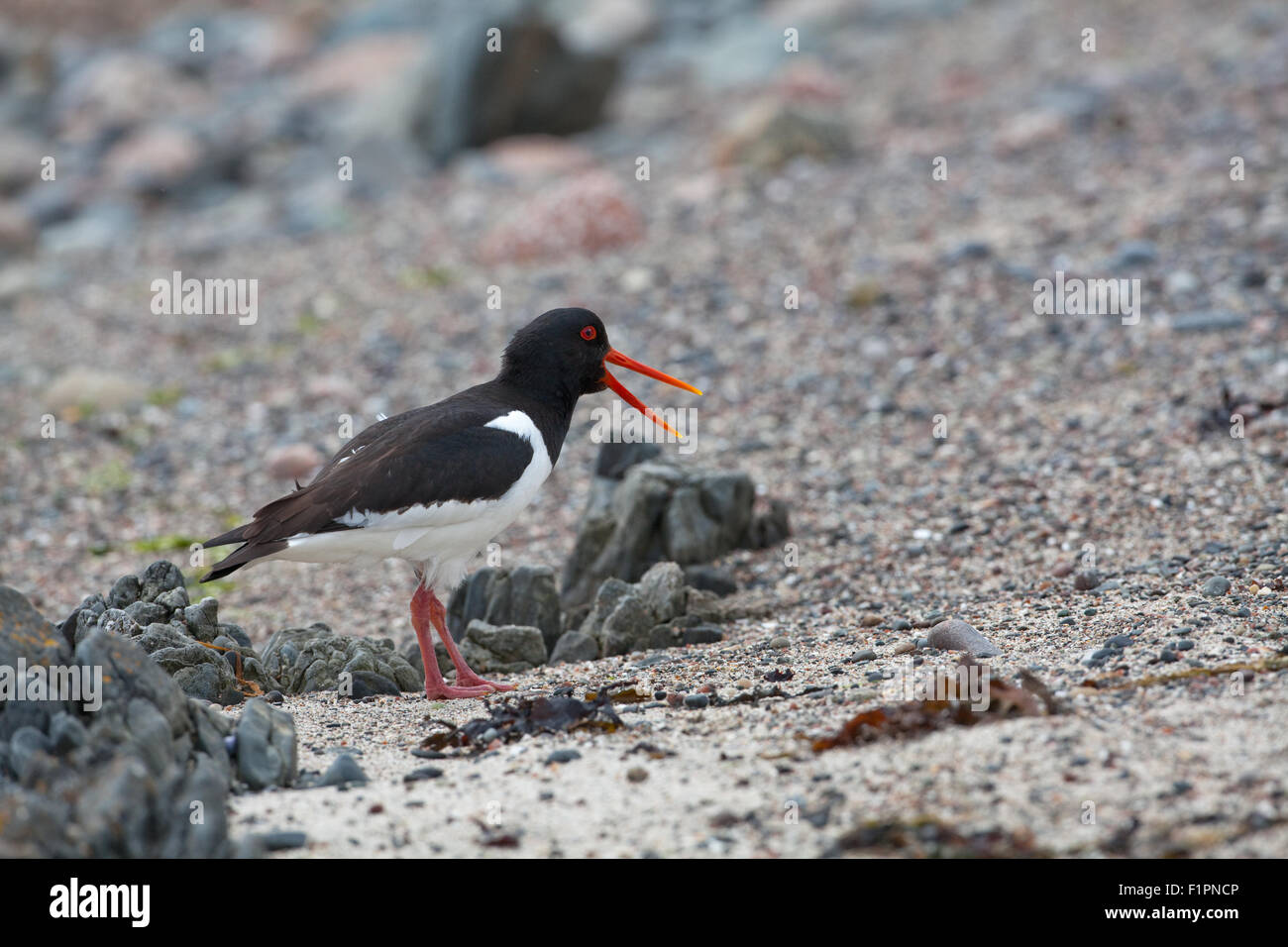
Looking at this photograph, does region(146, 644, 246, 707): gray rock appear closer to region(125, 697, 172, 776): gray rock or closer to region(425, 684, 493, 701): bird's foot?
region(425, 684, 493, 701): bird's foot

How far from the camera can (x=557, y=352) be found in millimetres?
6262

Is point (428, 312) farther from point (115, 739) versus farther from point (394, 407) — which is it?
point (115, 739)

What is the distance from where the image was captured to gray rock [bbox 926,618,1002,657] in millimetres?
5312

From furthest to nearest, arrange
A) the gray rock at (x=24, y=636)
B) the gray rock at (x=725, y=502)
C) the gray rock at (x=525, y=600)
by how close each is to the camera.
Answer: the gray rock at (x=725, y=502), the gray rock at (x=525, y=600), the gray rock at (x=24, y=636)

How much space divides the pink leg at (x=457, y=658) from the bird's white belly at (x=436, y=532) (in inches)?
3.9

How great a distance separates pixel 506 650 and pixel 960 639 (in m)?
2.01

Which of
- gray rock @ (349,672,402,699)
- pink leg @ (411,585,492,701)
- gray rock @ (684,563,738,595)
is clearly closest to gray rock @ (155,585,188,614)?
gray rock @ (349,672,402,699)

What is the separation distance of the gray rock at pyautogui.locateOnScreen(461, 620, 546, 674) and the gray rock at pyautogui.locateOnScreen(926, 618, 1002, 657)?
1759 mm

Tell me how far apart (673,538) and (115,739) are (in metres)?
3.45

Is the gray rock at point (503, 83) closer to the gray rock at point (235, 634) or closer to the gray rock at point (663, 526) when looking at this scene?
the gray rock at point (663, 526)

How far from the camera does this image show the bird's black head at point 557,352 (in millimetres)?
6238

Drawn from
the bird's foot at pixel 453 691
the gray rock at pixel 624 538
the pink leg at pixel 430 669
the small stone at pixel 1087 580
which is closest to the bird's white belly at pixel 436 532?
the pink leg at pixel 430 669

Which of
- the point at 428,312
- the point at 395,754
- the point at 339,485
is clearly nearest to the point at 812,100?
the point at 428,312

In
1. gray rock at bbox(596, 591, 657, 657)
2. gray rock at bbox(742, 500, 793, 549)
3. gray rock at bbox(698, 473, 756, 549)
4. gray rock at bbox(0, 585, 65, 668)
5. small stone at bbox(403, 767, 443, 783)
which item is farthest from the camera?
gray rock at bbox(742, 500, 793, 549)
